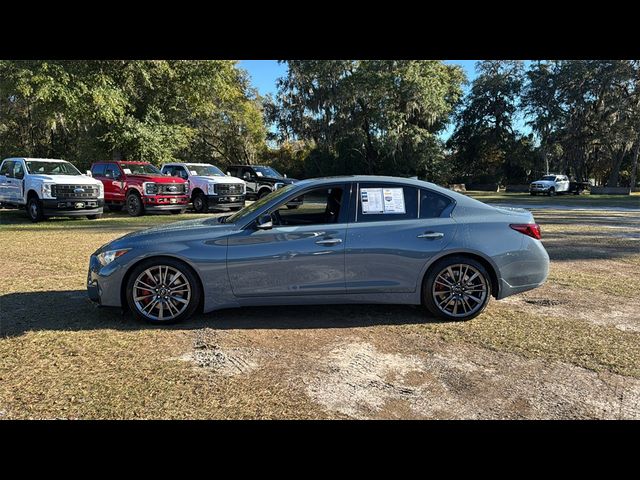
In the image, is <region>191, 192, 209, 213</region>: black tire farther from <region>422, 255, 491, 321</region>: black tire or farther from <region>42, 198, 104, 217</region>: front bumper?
<region>422, 255, 491, 321</region>: black tire

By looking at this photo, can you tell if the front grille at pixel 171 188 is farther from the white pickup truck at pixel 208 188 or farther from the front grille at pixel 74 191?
the front grille at pixel 74 191

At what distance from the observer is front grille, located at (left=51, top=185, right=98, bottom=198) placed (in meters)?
13.6

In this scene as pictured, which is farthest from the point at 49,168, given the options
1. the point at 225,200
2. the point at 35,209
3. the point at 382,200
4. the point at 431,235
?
the point at 431,235

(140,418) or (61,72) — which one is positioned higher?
(61,72)

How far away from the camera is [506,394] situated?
3.23 metres

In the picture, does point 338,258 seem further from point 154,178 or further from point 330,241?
point 154,178

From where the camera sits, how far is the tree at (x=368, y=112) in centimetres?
3284

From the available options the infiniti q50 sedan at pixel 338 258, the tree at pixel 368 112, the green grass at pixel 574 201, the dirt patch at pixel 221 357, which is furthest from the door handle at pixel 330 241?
the tree at pixel 368 112

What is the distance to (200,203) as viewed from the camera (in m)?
17.6

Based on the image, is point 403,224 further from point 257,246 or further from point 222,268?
point 222,268

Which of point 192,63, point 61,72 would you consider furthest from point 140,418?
point 192,63

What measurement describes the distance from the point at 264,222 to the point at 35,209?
39.6ft

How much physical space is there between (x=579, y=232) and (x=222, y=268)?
10.2 metres

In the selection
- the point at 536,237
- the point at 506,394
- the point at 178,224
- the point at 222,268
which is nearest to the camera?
the point at 506,394
